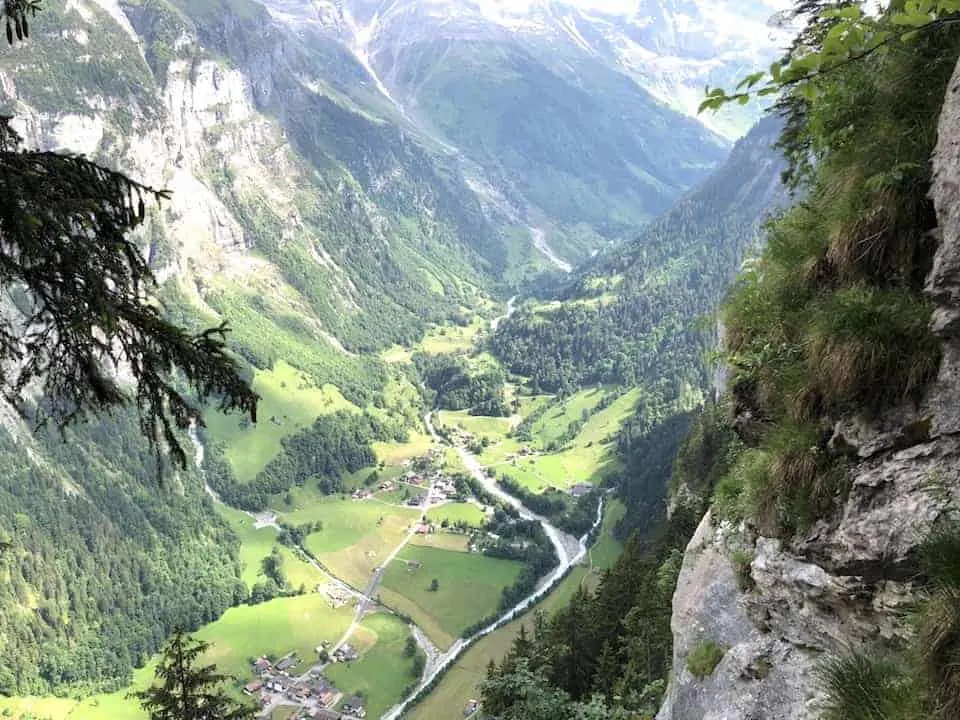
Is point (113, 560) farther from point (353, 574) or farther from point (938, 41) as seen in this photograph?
point (938, 41)

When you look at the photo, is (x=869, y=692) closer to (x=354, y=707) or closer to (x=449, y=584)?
(x=354, y=707)

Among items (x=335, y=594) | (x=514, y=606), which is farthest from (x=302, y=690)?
(x=514, y=606)

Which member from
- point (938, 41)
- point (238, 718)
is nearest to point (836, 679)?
point (938, 41)

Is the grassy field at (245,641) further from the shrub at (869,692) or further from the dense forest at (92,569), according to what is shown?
the shrub at (869,692)

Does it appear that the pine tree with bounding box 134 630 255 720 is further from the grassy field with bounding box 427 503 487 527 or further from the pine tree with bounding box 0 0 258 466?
the grassy field with bounding box 427 503 487 527

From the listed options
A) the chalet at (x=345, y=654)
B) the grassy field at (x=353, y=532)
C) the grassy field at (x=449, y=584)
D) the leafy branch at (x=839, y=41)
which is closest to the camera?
the leafy branch at (x=839, y=41)

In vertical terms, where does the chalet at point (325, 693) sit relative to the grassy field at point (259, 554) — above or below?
below

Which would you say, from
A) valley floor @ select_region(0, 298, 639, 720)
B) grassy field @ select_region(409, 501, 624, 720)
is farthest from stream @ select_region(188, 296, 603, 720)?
grassy field @ select_region(409, 501, 624, 720)

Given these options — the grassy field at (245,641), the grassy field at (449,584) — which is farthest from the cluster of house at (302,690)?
the grassy field at (449,584)
